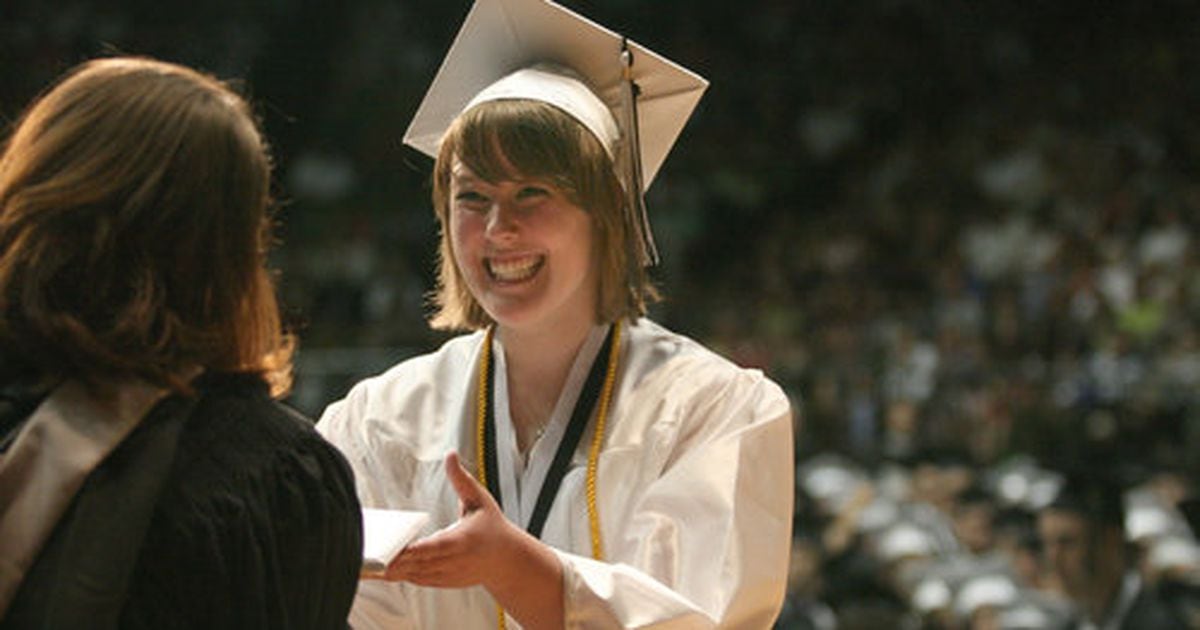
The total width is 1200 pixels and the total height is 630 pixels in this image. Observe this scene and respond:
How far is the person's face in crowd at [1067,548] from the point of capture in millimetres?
7785

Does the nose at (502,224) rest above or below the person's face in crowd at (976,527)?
above

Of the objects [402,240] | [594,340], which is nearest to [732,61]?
[402,240]

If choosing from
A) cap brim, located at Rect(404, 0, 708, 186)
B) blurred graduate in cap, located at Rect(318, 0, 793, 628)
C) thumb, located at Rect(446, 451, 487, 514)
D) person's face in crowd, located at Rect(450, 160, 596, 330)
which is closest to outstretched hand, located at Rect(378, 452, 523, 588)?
thumb, located at Rect(446, 451, 487, 514)

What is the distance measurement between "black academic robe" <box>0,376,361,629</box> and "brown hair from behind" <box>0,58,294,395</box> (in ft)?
0.20

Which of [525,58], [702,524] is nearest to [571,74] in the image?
[525,58]

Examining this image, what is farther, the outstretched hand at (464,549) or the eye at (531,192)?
the eye at (531,192)

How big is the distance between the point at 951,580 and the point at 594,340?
6.10m

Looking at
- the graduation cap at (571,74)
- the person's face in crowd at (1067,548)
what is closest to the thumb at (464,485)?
the graduation cap at (571,74)

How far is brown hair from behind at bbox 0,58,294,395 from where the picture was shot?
178 centimetres

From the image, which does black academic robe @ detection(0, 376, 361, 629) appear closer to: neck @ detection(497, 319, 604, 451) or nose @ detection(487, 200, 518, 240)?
nose @ detection(487, 200, 518, 240)

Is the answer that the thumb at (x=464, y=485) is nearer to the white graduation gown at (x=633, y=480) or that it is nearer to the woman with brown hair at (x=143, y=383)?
the white graduation gown at (x=633, y=480)

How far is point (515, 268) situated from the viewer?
2875 millimetres

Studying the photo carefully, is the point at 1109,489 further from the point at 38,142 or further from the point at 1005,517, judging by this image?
the point at 38,142

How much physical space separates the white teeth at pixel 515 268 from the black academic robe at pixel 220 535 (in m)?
0.97
